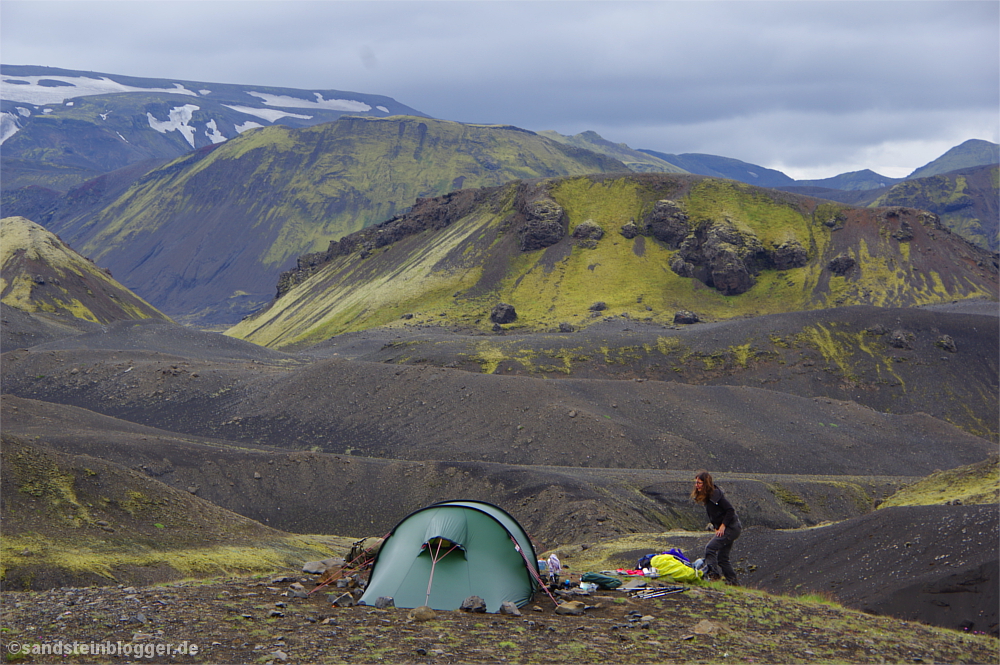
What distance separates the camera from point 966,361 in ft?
245

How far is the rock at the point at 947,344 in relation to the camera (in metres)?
75.8

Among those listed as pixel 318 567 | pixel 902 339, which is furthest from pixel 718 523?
pixel 902 339

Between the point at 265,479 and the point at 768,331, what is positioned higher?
the point at 768,331

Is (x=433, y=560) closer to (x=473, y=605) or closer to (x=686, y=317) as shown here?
(x=473, y=605)

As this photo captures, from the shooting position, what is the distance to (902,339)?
76688mm

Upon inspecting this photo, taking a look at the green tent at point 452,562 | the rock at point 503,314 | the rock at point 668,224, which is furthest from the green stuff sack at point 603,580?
the rock at point 668,224

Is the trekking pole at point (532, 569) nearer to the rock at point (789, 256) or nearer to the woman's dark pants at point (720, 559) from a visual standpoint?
the woman's dark pants at point (720, 559)

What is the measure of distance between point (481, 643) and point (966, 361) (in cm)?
7669

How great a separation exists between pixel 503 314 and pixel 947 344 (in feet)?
164

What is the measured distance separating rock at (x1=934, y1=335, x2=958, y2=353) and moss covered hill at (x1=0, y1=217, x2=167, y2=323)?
104074mm

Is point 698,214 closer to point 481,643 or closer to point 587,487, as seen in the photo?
point 587,487

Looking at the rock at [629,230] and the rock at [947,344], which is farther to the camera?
the rock at [629,230]

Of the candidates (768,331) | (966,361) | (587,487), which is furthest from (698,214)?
(587,487)

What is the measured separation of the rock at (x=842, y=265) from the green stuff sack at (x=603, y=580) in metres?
103
